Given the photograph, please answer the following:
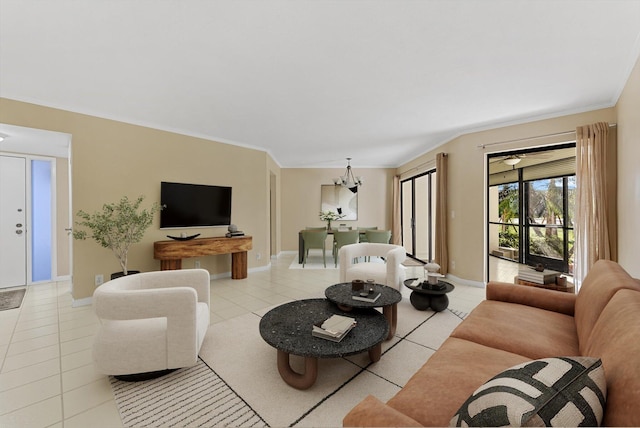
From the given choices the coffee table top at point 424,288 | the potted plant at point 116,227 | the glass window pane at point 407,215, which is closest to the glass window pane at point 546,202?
the glass window pane at point 407,215

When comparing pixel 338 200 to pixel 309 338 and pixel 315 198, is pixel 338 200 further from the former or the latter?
pixel 309 338

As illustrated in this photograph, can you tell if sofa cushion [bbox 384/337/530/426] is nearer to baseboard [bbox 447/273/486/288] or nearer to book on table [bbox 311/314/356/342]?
book on table [bbox 311/314/356/342]

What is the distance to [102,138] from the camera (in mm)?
3738

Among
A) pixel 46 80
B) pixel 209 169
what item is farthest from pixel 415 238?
pixel 46 80

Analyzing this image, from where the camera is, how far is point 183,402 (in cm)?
176

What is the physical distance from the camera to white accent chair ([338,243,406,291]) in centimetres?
342

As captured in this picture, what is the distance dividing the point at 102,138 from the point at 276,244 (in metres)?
4.58

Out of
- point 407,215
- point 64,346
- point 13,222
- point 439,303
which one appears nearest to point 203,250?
point 64,346

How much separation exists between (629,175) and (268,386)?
391 cm

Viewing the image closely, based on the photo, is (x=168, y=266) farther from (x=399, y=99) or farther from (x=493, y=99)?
(x=493, y=99)

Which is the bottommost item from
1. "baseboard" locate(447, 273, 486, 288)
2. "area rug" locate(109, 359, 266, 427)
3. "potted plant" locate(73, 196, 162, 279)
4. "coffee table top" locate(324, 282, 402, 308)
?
"area rug" locate(109, 359, 266, 427)

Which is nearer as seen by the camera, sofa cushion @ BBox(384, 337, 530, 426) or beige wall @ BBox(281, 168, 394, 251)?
sofa cushion @ BBox(384, 337, 530, 426)

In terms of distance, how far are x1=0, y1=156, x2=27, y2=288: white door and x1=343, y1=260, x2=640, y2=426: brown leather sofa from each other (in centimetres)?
618

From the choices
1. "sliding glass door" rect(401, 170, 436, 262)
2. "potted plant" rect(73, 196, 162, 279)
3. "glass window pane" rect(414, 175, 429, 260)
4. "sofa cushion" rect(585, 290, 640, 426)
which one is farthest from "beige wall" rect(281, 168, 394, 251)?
"sofa cushion" rect(585, 290, 640, 426)
